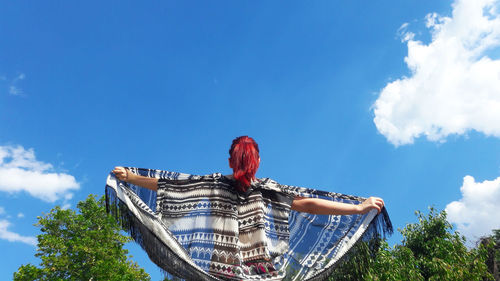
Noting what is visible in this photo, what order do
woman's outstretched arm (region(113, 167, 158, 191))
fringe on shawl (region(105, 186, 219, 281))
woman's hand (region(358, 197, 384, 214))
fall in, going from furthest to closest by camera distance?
woman's hand (region(358, 197, 384, 214))
woman's outstretched arm (region(113, 167, 158, 191))
fringe on shawl (region(105, 186, 219, 281))

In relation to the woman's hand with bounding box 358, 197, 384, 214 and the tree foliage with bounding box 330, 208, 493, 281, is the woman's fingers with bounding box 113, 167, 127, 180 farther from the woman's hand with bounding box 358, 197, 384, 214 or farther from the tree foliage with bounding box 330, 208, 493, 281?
the tree foliage with bounding box 330, 208, 493, 281

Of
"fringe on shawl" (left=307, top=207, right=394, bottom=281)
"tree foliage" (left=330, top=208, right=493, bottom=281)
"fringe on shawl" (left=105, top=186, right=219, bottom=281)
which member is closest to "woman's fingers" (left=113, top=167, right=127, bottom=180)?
"fringe on shawl" (left=105, top=186, right=219, bottom=281)

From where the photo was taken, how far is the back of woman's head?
11.1 ft

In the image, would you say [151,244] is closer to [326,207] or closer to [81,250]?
[326,207]

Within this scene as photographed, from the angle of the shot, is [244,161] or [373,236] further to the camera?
[373,236]

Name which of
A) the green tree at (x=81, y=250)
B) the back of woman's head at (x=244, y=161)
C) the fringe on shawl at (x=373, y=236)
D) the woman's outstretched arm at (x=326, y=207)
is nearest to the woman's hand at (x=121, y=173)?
the back of woman's head at (x=244, y=161)

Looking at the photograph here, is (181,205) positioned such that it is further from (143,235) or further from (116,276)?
(116,276)

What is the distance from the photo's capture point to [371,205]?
12.7 ft

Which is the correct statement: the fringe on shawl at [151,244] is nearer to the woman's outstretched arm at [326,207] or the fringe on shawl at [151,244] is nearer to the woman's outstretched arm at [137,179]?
the woman's outstretched arm at [137,179]

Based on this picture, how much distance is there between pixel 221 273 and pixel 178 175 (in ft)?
3.80

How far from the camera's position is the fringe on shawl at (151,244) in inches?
121

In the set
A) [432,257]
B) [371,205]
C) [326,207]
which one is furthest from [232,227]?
[432,257]

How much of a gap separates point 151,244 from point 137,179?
0.75 metres

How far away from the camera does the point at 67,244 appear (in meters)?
22.5
